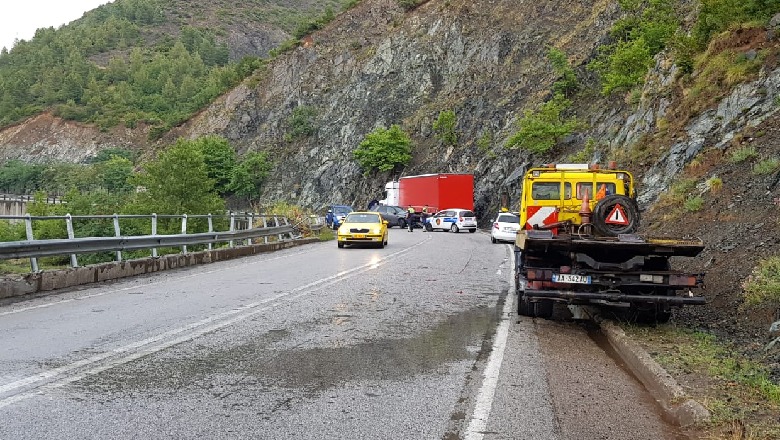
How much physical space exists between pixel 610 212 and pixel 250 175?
68284 millimetres

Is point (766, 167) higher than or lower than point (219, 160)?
lower

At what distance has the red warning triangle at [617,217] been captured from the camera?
1012 centimetres

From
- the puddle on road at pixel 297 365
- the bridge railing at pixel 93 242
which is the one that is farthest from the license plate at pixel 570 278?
the bridge railing at pixel 93 242

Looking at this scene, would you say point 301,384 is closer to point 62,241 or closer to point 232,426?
point 232,426

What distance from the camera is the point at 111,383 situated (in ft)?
18.3

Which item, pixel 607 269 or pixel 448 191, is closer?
pixel 607 269

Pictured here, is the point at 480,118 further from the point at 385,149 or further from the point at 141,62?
the point at 141,62

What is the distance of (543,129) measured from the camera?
45656 millimetres

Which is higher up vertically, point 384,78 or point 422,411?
point 384,78

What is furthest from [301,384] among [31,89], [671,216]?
[31,89]

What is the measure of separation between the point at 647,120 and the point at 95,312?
2650 centimetres

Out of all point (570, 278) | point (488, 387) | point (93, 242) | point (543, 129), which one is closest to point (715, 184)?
point (570, 278)

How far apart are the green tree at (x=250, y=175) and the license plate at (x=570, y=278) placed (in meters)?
68.8

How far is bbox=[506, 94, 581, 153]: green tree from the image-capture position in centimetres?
4566
